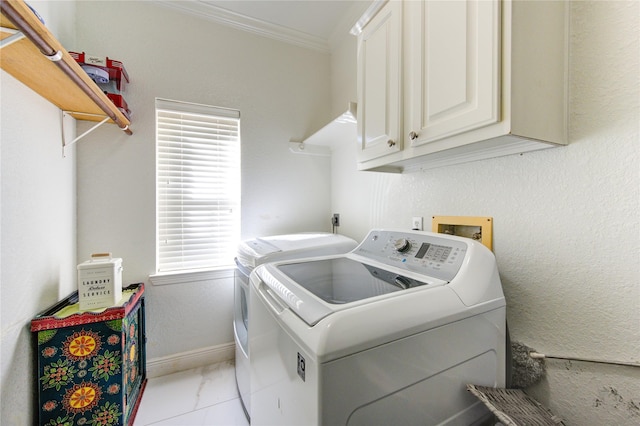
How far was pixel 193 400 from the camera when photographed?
1.64 m

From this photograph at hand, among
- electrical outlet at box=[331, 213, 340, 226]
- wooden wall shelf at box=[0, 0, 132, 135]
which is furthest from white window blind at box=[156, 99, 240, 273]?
electrical outlet at box=[331, 213, 340, 226]

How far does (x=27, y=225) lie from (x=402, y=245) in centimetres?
177

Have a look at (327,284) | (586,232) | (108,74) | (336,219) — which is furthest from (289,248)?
(108,74)

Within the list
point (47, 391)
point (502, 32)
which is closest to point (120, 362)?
point (47, 391)

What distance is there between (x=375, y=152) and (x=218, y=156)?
1404 mm

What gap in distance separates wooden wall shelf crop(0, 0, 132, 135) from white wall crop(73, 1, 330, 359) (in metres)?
0.34

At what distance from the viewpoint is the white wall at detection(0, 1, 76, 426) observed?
104 cm

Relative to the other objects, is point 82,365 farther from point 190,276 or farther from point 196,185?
point 196,185

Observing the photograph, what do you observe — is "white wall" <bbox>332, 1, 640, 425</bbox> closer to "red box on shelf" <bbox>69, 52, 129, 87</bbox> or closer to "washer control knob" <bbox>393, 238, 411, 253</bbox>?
"washer control knob" <bbox>393, 238, 411, 253</bbox>

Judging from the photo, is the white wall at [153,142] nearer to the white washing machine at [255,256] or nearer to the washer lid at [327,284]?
the white washing machine at [255,256]

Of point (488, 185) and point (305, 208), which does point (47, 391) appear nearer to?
point (305, 208)

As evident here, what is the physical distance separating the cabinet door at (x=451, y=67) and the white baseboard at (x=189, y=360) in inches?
82.9

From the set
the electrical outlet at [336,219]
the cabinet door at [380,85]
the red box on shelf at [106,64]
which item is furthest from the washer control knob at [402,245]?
the red box on shelf at [106,64]

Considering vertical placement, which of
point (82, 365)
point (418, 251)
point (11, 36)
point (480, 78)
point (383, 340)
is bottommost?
point (82, 365)
